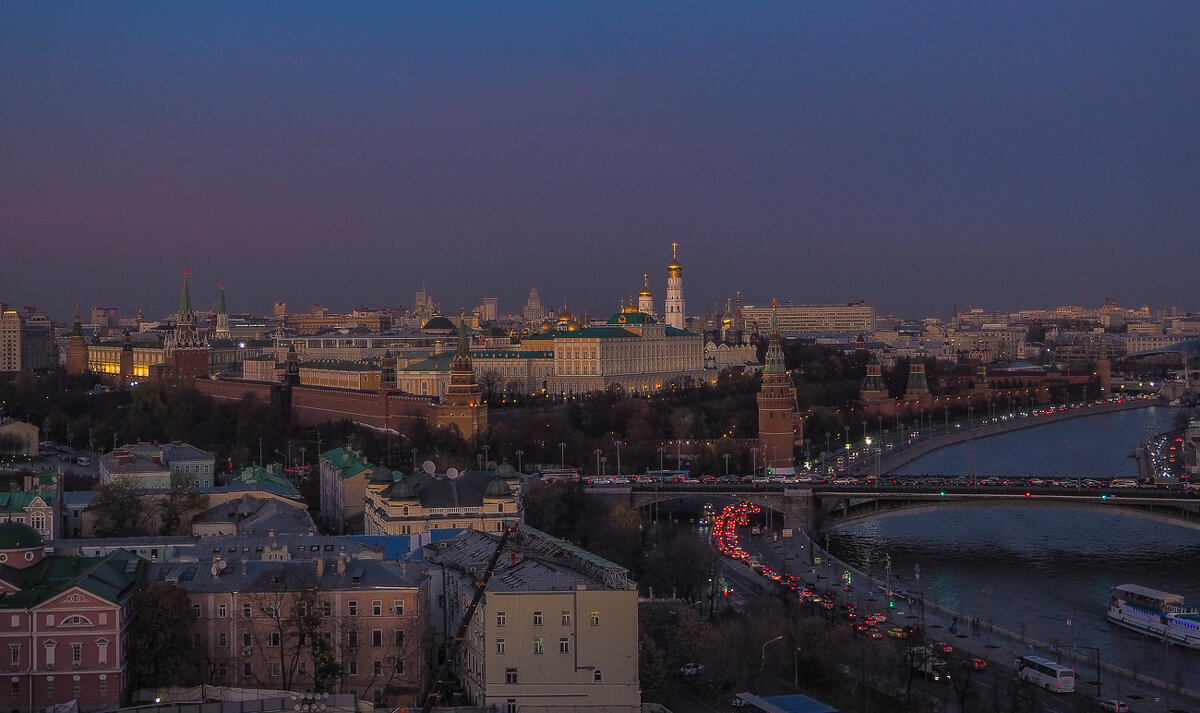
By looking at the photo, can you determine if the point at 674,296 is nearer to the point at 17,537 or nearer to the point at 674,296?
the point at 674,296

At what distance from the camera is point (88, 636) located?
1324 cm

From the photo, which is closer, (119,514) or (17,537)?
(17,537)

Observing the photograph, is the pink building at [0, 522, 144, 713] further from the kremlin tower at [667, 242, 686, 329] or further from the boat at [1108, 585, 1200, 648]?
the kremlin tower at [667, 242, 686, 329]

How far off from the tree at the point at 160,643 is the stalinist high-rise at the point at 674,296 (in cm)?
4515

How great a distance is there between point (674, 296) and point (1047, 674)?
144 ft

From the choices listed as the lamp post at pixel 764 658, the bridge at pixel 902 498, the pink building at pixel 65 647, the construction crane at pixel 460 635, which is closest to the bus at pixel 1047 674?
the lamp post at pixel 764 658

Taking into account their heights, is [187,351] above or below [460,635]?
above

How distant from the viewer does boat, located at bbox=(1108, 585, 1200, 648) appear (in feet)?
57.9

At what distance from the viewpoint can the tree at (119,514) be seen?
20.5m

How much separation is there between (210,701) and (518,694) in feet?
8.25

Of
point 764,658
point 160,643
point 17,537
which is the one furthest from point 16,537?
point 764,658

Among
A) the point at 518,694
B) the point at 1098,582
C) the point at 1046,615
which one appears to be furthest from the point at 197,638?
the point at 1098,582

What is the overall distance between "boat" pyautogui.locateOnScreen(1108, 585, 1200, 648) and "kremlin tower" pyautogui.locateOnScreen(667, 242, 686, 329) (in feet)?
131

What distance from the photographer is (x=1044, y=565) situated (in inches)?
866
